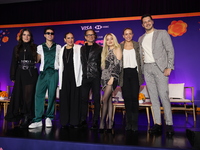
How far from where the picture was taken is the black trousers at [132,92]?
2.84m

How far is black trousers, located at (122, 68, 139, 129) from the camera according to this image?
2.84m

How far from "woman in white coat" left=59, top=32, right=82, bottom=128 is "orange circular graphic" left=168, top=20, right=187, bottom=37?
14.6 feet

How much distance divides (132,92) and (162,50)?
28.9 inches

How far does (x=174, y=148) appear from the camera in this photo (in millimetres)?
1927

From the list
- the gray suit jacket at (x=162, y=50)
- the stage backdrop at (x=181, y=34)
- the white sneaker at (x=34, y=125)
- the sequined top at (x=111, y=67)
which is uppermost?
the stage backdrop at (x=181, y=34)

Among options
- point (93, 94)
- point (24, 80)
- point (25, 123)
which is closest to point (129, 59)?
point (93, 94)

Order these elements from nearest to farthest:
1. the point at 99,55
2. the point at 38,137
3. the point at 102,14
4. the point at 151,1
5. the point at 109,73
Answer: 1. the point at 38,137
2. the point at 109,73
3. the point at 99,55
4. the point at 151,1
5. the point at 102,14

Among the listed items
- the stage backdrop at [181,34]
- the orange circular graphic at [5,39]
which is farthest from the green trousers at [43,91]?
the orange circular graphic at [5,39]

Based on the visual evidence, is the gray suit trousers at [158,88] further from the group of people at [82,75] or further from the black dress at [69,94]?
the black dress at [69,94]

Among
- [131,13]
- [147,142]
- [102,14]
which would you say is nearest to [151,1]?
[131,13]

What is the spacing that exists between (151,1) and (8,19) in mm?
5590

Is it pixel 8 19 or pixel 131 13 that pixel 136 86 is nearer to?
pixel 131 13

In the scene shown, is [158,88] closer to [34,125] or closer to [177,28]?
[34,125]

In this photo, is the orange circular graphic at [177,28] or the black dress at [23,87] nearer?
the black dress at [23,87]
